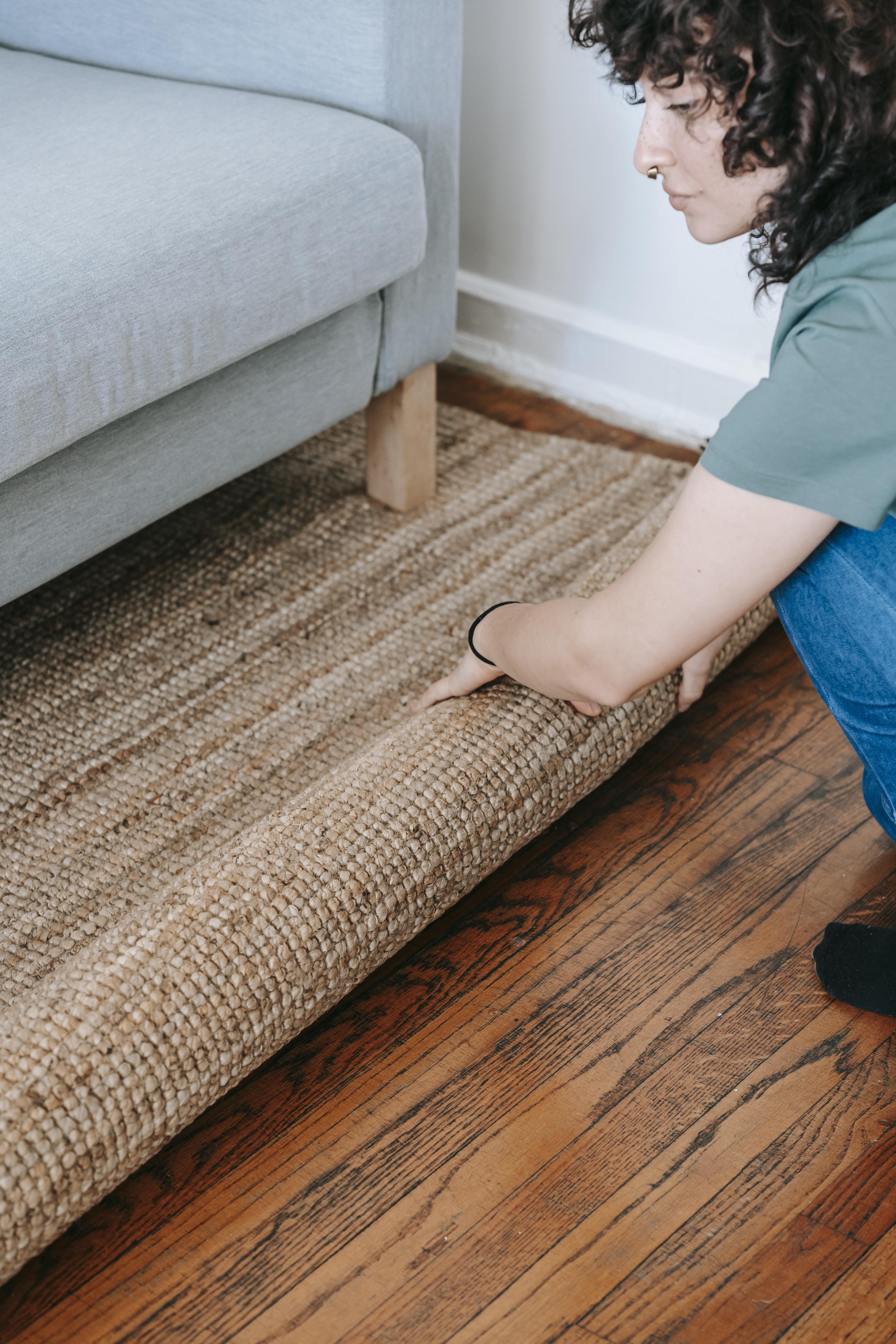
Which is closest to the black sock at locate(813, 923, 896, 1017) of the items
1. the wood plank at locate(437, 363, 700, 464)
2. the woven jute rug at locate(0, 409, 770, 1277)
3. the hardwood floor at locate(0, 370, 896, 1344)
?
the hardwood floor at locate(0, 370, 896, 1344)

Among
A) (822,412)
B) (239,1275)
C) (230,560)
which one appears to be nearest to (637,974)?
(239,1275)

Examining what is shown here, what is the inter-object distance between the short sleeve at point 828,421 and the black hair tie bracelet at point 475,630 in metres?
0.34

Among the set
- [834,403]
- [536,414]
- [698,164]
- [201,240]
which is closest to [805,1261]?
[834,403]

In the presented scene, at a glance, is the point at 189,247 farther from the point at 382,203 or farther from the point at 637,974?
the point at 637,974

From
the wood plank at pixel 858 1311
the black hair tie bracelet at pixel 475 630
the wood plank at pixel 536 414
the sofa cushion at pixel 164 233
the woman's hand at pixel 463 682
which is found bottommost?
the wood plank at pixel 858 1311

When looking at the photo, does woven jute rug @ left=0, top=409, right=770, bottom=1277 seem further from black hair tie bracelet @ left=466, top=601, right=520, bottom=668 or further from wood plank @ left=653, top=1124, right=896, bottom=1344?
wood plank @ left=653, top=1124, right=896, bottom=1344

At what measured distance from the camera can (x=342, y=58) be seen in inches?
50.2

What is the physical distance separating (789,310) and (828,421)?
0.30ft

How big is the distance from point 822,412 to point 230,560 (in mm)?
901

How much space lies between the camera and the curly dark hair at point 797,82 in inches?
26.8

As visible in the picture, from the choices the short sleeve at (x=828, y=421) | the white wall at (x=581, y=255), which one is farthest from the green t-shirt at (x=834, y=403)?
the white wall at (x=581, y=255)

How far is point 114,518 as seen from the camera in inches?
45.8

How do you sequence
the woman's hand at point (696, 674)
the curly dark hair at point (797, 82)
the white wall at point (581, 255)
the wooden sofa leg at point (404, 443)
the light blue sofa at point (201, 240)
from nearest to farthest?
the curly dark hair at point (797, 82) → the light blue sofa at point (201, 240) → the woman's hand at point (696, 674) → the wooden sofa leg at point (404, 443) → the white wall at point (581, 255)

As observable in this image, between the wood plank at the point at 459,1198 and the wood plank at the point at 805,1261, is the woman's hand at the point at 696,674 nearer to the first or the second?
the wood plank at the point at 459,1198
